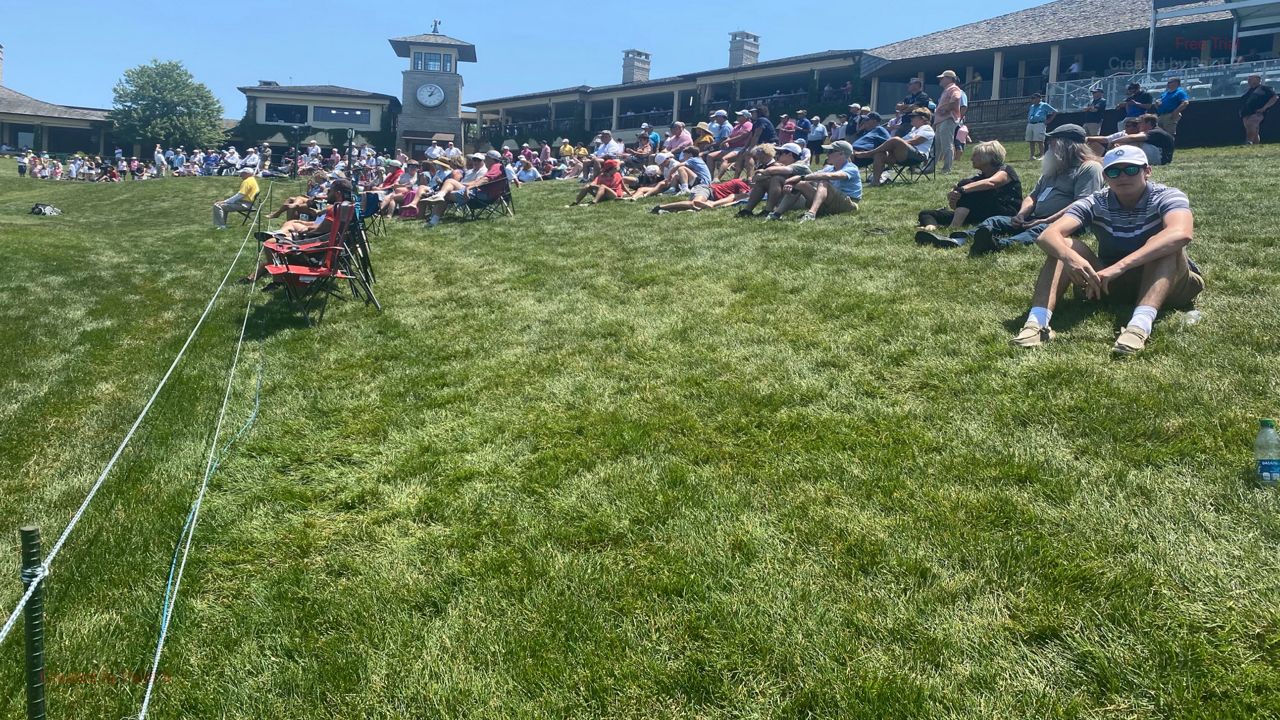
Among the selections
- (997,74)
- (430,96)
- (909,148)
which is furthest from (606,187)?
(430,96)

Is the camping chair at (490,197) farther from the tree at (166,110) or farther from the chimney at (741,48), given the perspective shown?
the tree at (166,110)

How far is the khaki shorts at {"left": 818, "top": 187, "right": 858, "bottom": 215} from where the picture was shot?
10430mm

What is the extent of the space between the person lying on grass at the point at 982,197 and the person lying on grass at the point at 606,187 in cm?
777

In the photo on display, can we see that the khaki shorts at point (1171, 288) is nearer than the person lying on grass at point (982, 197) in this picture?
Yes

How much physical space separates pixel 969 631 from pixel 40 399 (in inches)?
253

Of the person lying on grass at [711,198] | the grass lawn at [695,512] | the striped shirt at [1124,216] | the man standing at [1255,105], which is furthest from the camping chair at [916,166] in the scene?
the striped shirt at [1124,216]

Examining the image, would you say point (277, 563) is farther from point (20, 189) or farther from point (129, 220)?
point (20, 189)

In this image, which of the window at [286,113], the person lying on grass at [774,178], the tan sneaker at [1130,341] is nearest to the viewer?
the tan sneaker at [1130,341]

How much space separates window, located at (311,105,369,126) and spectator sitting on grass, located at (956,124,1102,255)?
5820cm

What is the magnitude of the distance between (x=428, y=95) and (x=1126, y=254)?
178 ft

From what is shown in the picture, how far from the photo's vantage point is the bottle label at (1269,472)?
3.14m

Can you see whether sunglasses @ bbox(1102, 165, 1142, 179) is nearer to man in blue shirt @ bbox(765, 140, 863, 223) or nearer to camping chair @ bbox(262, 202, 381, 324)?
man in blue shirt @ bbox(765, 140, 863, 223)

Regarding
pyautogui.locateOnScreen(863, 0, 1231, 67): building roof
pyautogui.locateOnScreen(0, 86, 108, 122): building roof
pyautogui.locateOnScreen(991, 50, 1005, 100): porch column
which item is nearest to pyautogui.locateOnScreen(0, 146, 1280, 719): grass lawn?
pyautogui.locateOnScreen(863, 0, 1231, 67): building roof

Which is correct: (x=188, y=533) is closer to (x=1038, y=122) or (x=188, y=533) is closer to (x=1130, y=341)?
(x=1130, y=341)
